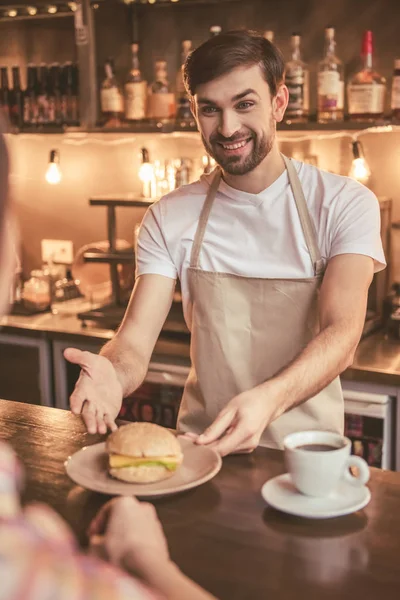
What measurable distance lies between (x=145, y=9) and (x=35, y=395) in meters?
1.67

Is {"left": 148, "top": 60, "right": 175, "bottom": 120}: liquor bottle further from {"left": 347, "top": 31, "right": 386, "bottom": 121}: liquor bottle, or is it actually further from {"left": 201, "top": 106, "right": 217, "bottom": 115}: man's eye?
{"left": 201, "top": 106, "right": 217, "bottom": 115}: man's eye

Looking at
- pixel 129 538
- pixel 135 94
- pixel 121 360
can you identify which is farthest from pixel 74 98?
pixel 129 538

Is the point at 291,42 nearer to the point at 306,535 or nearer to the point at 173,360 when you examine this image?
the point at 173,360

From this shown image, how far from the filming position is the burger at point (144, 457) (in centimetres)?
133

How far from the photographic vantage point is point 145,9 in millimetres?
3496

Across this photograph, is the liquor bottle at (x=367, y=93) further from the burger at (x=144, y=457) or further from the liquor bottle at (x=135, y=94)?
the burger at (x=144, y=457)

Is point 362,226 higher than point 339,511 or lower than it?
higher

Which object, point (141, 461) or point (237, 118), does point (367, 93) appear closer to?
→ point (237, 118)

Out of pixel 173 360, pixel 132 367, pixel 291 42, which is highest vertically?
pixel 291 42

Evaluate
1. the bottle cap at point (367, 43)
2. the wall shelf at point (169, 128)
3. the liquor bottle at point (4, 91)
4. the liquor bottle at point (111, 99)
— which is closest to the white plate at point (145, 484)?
the wall shelf at point (169, 128)

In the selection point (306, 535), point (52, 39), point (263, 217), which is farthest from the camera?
point (52, 39)

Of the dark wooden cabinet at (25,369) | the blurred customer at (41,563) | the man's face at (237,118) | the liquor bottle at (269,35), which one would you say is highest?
the liquor bottle at (269,35)

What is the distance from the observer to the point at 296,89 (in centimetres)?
301

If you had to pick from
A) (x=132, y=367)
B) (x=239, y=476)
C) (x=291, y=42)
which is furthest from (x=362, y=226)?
(x=291, y=42)
